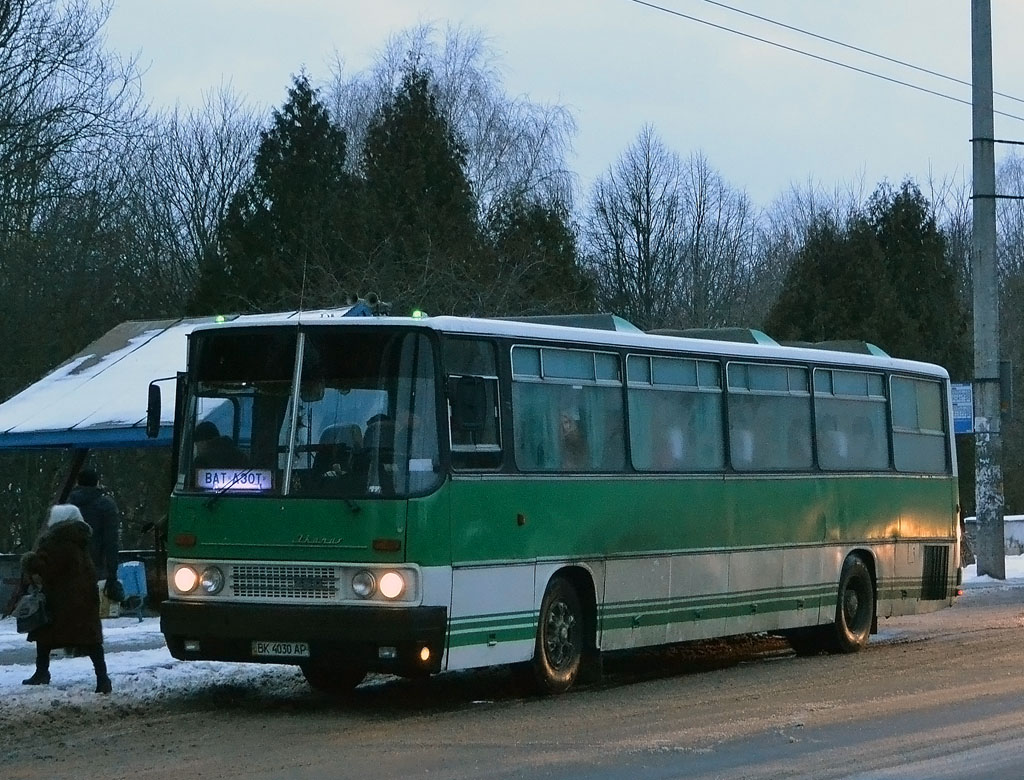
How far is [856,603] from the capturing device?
1852cm

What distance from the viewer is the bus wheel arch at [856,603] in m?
18.1

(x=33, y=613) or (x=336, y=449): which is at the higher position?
(x=336, y=449)

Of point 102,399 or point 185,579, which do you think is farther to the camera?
point 102,399

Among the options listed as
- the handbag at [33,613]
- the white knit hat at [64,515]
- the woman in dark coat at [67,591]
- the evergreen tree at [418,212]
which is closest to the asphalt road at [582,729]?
the woman in dark coat at [67,591]

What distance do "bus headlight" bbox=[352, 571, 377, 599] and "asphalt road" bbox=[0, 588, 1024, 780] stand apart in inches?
33.4

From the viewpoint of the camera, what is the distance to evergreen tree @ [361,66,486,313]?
113 ft

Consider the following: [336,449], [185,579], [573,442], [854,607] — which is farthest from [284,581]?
[854,607]

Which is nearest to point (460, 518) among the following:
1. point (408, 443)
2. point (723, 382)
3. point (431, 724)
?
point (408, 443)

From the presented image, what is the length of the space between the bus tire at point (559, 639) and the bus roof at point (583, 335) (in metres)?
1.95

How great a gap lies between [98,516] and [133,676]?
2.93 meters

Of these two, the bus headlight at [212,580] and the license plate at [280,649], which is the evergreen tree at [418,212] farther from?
the license plate at [280,649]

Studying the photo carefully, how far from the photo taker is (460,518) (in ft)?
42.2

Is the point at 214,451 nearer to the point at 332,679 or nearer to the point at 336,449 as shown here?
the point at 336,449

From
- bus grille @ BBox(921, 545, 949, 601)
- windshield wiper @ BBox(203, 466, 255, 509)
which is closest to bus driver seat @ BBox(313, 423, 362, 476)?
windshield wiper @ BBox(203, 466, 255, 509)
